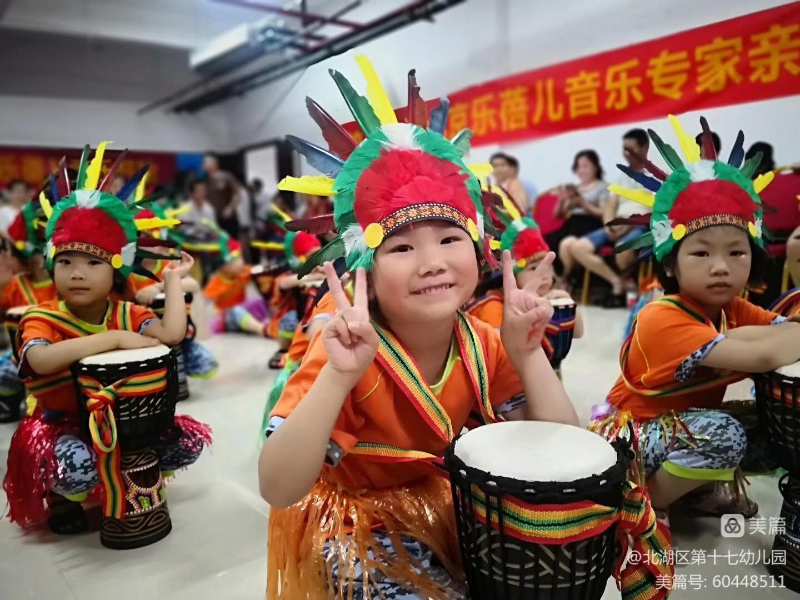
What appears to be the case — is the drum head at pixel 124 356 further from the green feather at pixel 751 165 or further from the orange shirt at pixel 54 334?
the green feather at pixel 751 165

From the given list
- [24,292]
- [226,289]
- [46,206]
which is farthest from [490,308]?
[226,289]

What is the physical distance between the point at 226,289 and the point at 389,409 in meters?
3.84

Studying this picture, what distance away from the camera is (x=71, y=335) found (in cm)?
187

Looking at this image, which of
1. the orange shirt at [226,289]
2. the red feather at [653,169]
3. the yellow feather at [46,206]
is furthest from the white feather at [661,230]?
the orange shirt at [226,289]

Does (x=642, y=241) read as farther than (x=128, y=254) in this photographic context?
No

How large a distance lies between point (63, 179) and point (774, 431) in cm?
202

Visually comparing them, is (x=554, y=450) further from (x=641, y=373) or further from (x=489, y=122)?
(x=489, y=122)

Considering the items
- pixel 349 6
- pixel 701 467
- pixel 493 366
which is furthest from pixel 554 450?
pixel 349 6

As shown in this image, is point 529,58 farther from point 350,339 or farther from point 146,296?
point 350,339

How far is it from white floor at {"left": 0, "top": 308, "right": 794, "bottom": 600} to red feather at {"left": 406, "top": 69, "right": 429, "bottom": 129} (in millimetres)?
1141

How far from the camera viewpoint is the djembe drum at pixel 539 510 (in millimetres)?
893

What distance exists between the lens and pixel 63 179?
6.16ft

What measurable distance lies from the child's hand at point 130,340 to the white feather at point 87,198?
37 centimetres

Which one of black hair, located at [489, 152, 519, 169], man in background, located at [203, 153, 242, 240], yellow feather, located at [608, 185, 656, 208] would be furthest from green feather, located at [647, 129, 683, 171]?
man in background, located at [203, 153, 242, 240]
